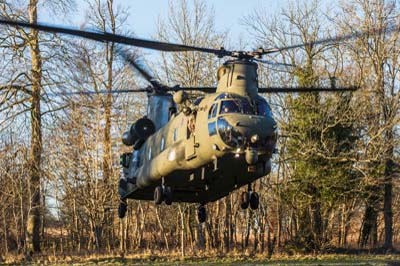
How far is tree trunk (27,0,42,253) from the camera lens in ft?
107

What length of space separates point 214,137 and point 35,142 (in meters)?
21.8

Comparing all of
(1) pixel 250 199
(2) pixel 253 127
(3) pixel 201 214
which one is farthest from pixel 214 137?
(3) pixel 201 214

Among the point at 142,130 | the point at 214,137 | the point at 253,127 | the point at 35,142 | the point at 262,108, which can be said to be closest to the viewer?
the point at 253,127

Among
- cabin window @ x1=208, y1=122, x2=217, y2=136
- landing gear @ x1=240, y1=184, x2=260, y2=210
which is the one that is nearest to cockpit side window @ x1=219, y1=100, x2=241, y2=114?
cabin window @ x1=208, y1=122, x2=217, y2=136

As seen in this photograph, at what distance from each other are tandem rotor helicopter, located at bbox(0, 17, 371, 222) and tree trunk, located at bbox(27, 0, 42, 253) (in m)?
16.4

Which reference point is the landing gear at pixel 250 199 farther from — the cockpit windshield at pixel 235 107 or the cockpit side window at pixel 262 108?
the cockpit windshield at pixel 235 107

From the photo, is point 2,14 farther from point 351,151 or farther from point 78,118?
point 351,151

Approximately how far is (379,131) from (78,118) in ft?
54.7

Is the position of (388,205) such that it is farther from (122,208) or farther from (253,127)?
(253,127)

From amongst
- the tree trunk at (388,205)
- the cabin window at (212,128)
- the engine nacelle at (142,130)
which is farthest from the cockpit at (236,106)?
the tree trunk at (388,205)

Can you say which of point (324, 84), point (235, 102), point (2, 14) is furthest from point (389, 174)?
point (235, 102)

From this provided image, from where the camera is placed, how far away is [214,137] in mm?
13375

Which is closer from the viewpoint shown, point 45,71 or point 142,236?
point 45,71

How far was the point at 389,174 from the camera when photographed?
37594 mm
